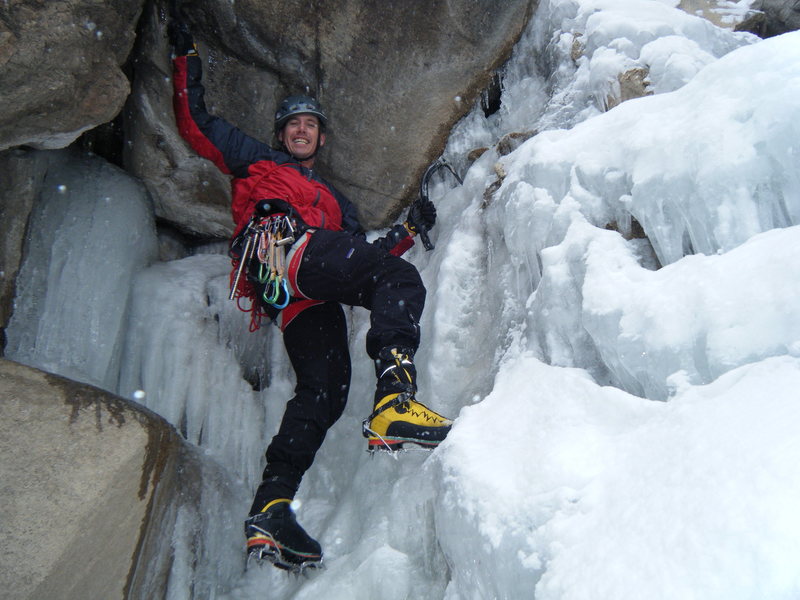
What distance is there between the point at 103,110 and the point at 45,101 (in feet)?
0.94

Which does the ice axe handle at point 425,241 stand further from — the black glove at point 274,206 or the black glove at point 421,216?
the black glove at point 274,206

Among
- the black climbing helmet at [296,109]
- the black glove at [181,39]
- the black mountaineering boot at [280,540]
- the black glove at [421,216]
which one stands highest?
the black glove at [181,39]

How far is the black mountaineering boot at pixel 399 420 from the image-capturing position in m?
2.17

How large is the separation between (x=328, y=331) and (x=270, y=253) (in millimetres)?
486

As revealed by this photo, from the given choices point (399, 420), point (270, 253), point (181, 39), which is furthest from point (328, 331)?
point (181, 39)

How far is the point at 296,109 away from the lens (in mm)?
3539

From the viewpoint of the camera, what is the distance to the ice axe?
336cm

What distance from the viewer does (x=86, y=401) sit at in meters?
2.49

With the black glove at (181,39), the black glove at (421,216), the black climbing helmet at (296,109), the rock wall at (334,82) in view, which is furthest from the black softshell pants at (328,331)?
the black glove at (181,39)

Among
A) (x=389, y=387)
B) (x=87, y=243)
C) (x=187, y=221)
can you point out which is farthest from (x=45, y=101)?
(x=389, y=387)

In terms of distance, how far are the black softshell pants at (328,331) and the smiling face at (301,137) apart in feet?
3.08

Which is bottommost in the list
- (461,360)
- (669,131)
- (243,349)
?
(243,349)

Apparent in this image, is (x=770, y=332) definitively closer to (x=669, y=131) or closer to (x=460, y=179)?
(x=669, y=131)

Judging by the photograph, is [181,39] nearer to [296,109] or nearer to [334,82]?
[296,109]
